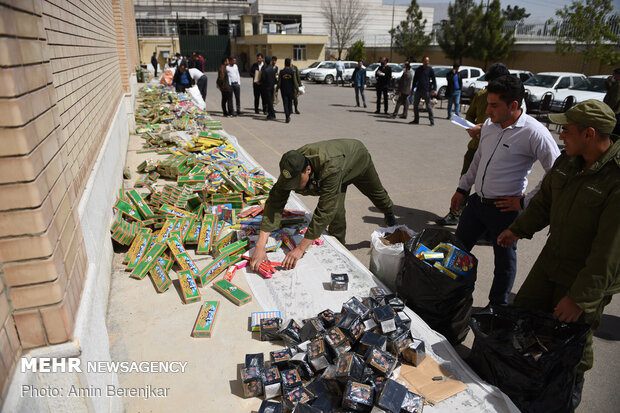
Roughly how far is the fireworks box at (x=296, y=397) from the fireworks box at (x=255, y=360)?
302 mm

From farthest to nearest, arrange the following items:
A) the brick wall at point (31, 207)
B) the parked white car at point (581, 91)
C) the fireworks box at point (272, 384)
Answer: the parked white car at point (581, 91)
the fireworks box at point (272, 384)
the brick wall at point (31, 207)

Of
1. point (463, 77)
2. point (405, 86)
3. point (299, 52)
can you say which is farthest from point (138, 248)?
point (299, 52)

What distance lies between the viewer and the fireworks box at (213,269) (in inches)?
149

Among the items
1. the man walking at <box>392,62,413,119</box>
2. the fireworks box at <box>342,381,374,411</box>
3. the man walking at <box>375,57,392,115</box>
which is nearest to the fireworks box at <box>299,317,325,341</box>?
the fireworks box at <box>342,381,374,411</box>

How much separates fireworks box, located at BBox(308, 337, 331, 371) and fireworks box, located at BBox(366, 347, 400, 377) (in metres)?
0.28

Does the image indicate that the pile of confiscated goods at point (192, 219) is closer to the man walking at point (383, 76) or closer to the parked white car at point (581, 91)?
the man walking at point (383, 76)

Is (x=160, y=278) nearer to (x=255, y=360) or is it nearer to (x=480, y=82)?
(x=255, y=360)

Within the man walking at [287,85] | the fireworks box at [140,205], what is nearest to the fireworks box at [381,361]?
the fireworks box at [140,205]

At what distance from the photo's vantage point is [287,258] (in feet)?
12.8

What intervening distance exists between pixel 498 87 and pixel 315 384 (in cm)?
281

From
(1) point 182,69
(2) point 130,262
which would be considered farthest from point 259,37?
(2) point 130,262

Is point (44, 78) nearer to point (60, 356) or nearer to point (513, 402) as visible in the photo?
point (60, 356)

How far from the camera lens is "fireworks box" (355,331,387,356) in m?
2.74

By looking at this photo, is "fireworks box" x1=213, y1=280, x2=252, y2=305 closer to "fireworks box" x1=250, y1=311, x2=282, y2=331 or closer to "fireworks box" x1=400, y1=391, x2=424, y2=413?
"fireworks box" x1=250, y1=311, x2=282, y2=331
